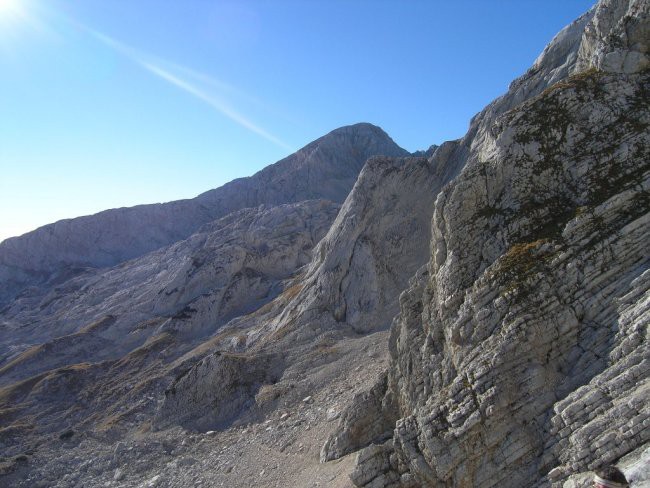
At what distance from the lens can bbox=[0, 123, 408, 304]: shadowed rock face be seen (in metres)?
149

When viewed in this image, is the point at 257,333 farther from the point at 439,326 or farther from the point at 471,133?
the point at 439,326

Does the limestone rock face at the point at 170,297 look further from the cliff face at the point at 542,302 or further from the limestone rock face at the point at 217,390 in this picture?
the cliff face at the point at 542,302

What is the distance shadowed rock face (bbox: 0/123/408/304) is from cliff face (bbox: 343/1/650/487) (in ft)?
459

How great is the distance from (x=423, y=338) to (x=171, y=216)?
15746cm

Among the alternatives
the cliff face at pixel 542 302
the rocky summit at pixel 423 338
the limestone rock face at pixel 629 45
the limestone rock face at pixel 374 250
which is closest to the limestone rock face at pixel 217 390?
the rocky summit at pixel 423 338

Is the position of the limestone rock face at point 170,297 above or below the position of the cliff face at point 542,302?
above

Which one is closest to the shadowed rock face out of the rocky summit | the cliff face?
the rocky summit

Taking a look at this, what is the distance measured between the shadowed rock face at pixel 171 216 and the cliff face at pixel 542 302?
5509 inches

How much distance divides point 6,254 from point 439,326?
6579 inches

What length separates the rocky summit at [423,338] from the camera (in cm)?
→ 1412

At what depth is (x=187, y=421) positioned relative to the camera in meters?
41.7

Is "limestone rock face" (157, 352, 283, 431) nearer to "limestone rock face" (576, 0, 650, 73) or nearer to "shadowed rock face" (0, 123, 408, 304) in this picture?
"limestone rock face" (576, 0, 650, 73)

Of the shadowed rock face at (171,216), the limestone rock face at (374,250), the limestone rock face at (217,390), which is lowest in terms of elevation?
the limestone rock face at (217,390)

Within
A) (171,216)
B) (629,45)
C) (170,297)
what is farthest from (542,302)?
(171,216)
